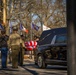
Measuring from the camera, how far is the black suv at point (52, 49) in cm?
1478

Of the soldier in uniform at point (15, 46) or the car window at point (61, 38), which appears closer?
the car window at point (61, 38)

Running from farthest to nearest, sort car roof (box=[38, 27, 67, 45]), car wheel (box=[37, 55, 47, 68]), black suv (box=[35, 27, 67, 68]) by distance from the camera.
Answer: car roof (box=[38, 27, 67, 45]), car wheel (box=[37, 55, 47, 68]), black suv (box=[35, 27, 67, 68])

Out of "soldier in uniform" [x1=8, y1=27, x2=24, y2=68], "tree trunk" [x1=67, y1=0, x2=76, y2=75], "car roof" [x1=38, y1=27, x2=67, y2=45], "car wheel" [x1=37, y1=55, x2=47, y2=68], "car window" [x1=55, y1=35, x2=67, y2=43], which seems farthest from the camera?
"car roof" [x1=38, y1=27, x2=67, y2=45]

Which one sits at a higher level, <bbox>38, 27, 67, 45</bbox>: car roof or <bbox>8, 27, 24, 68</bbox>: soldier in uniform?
<bbox>38, 27, 67, 45</bbox>: car roof

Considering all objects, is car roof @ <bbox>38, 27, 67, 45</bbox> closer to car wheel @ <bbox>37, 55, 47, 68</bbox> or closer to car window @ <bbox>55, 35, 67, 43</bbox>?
car window @ <bbox>55, 35, 67, 43</bbox>

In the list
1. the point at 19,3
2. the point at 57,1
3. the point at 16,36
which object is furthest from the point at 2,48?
the point at 57,1

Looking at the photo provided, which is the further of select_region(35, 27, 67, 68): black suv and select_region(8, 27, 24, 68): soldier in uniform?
select_region(8, 27, 24, 68): soldier in uniform

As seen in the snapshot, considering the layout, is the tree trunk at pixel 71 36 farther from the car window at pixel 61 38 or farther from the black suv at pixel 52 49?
the car window at pixel 61 38

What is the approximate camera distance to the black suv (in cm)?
1478

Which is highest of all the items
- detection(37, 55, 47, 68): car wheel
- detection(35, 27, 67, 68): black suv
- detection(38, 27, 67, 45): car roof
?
detection(38, 27, 67, 45): car roof

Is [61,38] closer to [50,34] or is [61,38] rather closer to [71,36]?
[50,34]

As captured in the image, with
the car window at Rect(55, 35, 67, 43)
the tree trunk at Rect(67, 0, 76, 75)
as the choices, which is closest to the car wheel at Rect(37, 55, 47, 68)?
the car window at Rect(55, 35, 67, 43)

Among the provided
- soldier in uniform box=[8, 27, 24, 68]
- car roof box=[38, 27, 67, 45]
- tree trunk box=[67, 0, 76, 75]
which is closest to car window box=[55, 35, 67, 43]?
car roof box=[38, 27, 67, 45]

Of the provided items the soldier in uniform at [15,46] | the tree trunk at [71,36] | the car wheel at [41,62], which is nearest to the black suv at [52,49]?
the car wheel at [41,62]
